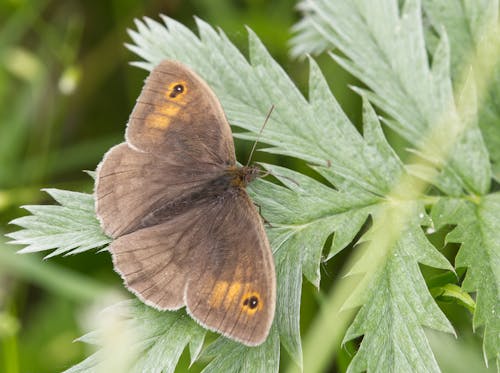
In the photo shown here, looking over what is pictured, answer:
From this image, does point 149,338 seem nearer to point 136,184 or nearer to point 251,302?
point 251,302

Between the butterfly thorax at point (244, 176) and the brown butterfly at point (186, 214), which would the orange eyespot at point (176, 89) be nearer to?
the brown butterfly at point (186, 214)

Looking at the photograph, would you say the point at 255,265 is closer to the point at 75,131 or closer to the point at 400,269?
the point at 400,269

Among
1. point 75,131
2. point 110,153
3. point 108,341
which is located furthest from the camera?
point 75,131

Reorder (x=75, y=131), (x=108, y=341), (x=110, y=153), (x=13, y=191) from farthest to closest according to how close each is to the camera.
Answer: (x=75, y=131) < (x=13, y=191) < (x=110, y=153) < (x=108, y=341)

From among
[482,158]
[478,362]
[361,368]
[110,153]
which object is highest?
[110,153]

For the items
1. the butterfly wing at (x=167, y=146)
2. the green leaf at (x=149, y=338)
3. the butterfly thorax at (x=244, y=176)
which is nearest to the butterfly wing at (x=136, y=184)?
the butterfly wing at (x=167, y=146)

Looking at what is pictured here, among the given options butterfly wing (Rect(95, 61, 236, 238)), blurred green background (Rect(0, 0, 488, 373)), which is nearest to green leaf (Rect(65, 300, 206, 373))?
butterfly wing (Rect(95, 61, 236, 238))

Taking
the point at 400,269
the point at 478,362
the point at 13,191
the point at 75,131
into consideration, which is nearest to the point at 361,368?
the point at 400,269
